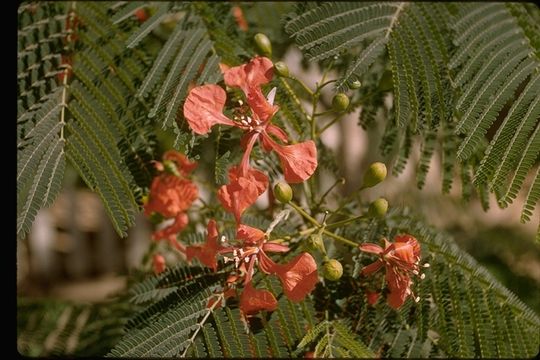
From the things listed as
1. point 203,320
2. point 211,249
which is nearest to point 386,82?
point 211,249

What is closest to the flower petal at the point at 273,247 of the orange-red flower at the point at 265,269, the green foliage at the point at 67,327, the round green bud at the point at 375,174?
the orange-red flower at the point at 265,269

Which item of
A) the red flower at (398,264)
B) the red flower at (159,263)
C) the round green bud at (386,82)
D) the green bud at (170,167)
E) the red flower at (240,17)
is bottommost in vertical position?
the red flower at (159,263)

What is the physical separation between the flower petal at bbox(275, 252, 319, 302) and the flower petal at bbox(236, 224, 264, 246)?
6cm

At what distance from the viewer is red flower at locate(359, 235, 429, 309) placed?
1.18 meters

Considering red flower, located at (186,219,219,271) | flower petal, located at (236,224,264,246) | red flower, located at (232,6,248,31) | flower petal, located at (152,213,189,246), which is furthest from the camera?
red flower, located at (232,6,248,31)

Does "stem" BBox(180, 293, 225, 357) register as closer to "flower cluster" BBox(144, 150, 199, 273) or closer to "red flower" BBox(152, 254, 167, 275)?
"flower cluster" BBox(144, 150, 199, 273)

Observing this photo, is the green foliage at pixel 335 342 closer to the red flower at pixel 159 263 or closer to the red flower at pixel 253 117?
the red flower at pixel 253 117

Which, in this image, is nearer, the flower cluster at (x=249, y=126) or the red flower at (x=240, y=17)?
the flower cluster at (x=249, y=126)

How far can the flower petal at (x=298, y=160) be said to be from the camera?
116cm

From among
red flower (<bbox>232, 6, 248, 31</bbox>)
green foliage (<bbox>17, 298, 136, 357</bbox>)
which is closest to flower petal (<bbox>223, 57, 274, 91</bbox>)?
red flower (<bbox>232, 6, 248, 31</bbox>)

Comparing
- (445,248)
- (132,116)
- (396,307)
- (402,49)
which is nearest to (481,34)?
(402,49)

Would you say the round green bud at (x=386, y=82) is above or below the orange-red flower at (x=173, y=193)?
above

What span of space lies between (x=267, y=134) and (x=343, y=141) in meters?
2.87

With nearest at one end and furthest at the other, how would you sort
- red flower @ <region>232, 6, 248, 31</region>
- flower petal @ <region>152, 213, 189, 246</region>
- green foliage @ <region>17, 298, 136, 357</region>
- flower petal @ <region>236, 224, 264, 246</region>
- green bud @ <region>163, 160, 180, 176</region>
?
flower petal @ <region>236, 224, 264, 246</region> → green bud @ <region>163, 160, 180, 176</region> → flower petal @ <region>152, 213, 189, 246</region> → red flower @ <region>232, 6, 248, 31</region> → green foliage @ <region>17, 298, 136, 357</region>
